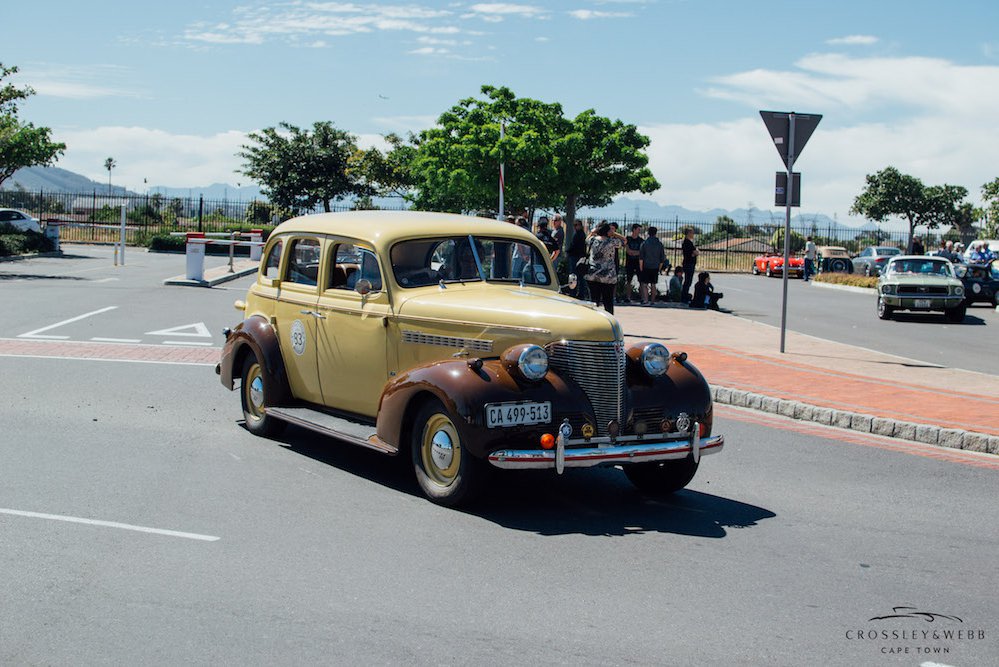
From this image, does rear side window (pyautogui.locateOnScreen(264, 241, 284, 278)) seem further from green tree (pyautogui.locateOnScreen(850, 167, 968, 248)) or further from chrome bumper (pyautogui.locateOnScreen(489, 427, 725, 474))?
green tree (pyautogui.locateOnScreen(850, 167, 968, 248))

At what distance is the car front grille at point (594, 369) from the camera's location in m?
6.99

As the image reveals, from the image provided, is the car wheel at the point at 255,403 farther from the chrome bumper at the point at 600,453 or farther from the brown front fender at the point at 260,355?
the chrome bumper at the point at 600,453

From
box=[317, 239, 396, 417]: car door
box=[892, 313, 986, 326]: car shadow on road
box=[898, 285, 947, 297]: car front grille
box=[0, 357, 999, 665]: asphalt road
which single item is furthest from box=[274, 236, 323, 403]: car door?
box=[892, 313, 986, 326]: car shadow on road

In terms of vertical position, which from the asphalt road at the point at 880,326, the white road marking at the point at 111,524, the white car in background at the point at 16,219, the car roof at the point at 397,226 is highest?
the white car in background at the point at 16,219

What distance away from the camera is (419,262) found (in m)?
8.09

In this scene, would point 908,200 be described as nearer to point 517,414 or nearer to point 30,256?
point 30,256

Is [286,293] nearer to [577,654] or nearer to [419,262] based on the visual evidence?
[419,262]

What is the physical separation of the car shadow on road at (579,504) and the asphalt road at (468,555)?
3 centimetres

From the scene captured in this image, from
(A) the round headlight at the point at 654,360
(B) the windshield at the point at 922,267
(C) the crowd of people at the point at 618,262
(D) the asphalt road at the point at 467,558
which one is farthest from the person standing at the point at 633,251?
(A) the round headlight at the point at 654,360

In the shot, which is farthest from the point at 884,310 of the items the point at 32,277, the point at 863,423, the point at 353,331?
the point at 32,277

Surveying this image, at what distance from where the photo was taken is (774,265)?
44.1m

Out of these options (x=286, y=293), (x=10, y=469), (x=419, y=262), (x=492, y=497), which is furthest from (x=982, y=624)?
(x=10, y=469)

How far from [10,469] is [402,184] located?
2012 inches

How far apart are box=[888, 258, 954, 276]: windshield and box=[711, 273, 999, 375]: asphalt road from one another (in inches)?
40.6
